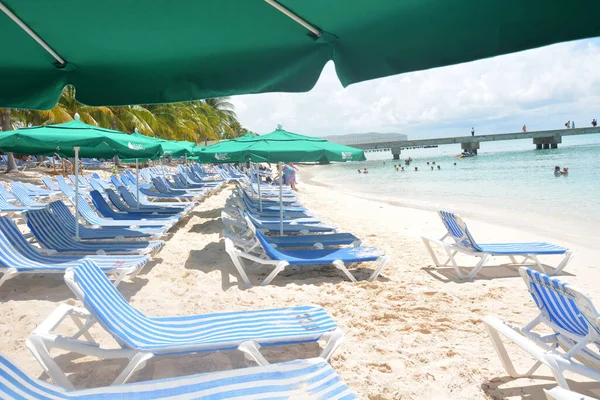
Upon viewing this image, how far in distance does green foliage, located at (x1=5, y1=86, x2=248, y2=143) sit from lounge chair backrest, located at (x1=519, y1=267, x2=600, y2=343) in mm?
14890

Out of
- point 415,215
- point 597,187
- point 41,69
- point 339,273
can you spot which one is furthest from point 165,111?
point 41,69

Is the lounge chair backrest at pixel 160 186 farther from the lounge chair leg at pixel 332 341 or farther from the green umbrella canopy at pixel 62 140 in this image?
the lounge chair leg at pixel 332 341

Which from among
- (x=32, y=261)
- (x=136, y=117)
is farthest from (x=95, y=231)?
(x=136, y=117)

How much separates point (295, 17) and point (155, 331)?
7.58 feet

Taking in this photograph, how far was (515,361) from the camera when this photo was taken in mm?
3512

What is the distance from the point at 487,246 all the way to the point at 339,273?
6.70 feet

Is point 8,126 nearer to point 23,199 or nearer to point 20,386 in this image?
point 23,199

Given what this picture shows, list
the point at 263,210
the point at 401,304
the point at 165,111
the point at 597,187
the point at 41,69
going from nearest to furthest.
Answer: the point at 41,69 → the point at 401,304 → the point at 263,210 → the point at 597,187 → the point at 165,111

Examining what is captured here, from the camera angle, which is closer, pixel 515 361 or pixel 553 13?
pixel 553 13

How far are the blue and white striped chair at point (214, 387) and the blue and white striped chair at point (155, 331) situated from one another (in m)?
0.51

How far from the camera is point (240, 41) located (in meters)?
2.28

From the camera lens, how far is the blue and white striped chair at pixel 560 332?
8.54 ft

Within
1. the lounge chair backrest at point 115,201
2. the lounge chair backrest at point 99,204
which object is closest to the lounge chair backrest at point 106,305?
the lounge chair backrest at point 99,204

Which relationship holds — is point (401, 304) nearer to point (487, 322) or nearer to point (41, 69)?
point (487, 322)
